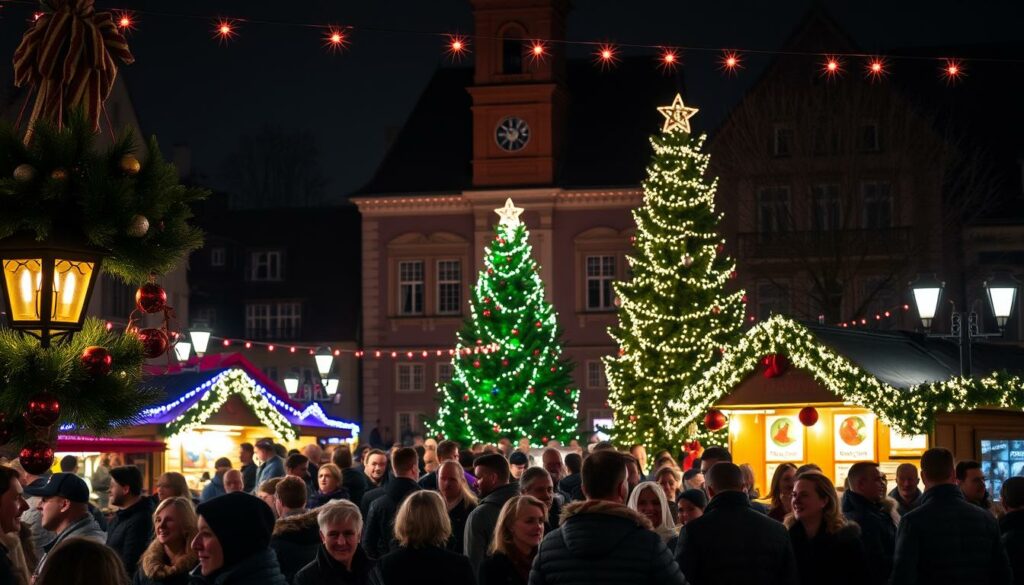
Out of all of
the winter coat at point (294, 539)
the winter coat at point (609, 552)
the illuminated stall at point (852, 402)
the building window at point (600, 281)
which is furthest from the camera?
the building window at point (600, 281)

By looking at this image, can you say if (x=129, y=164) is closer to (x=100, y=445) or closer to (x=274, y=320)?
(x=100, y=445)

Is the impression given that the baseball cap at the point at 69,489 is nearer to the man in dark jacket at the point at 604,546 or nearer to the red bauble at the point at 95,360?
Answer: the man in dark jacket at the point at 604,546

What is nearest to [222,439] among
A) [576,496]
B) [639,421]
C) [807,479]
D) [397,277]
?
[639,421]

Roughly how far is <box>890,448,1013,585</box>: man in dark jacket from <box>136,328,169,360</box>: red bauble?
5076 mm

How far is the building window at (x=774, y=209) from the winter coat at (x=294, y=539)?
122ft

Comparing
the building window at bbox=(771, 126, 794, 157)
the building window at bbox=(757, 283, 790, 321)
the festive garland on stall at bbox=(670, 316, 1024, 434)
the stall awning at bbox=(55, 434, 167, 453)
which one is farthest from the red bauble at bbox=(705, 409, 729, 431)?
the building window at bbox=(757, 283, 790, 321)

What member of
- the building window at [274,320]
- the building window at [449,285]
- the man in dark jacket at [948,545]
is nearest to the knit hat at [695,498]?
the man in dark jacket at [948,545]

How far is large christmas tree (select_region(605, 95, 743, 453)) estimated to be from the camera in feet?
118

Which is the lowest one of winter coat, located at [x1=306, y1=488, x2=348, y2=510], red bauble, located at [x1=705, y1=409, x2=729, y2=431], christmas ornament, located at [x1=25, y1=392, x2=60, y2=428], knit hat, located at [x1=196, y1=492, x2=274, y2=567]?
winter coat, located at [x1=306, y1=488, x2=348, y2=510]

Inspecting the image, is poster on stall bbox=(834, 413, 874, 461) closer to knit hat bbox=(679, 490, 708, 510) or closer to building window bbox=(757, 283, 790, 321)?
knit hat bbox=(679, 490, 708, 510)

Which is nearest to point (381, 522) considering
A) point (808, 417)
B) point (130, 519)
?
point (130, 519)

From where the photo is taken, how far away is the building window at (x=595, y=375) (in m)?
56.8

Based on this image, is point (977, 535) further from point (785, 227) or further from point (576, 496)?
point (785, 227)

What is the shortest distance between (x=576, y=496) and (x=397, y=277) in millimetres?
44178
